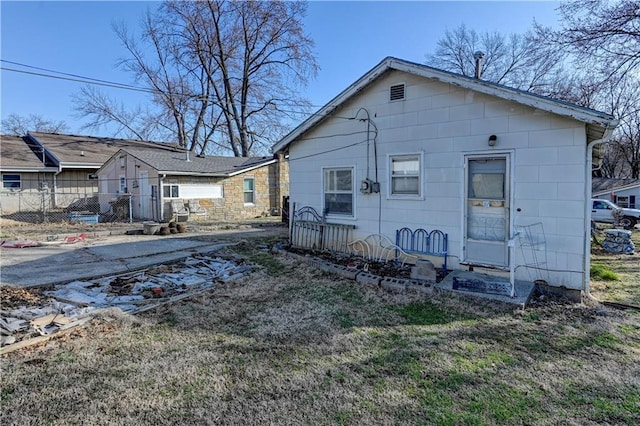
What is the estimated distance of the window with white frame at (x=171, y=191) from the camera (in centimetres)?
1557

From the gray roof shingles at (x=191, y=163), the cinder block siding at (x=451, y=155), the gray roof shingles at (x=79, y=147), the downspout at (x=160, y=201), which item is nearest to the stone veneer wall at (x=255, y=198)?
the gray roof shingles at (x=191, y=163)

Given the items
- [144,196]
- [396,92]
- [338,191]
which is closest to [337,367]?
[338,191]

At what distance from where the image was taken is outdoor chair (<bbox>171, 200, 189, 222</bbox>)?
15466 mm

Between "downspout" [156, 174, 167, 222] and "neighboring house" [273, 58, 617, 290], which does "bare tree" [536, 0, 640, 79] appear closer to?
"neighboring house" [273, 58, 617, 290]

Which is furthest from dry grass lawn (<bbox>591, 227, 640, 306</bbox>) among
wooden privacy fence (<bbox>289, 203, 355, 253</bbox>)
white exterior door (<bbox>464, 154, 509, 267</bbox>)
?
wooden privacy fence (<bbox>289, 203, 355, 253</bbox>)

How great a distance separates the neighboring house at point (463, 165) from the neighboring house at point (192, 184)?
9.52m

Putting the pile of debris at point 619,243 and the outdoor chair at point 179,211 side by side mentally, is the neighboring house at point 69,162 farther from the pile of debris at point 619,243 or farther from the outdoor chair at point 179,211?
the pile of debris at point 619,243

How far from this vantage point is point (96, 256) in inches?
323

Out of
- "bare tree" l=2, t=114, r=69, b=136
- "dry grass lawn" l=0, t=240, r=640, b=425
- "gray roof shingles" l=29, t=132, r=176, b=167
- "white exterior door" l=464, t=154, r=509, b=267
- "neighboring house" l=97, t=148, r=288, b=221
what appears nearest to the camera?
"dry grass lawn" l=0, t=240, r=640, b=425

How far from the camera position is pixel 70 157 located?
65.8ft

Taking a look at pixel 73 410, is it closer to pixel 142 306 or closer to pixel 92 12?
pixel 142 306

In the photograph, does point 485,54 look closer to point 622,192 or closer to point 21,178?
point 622,192

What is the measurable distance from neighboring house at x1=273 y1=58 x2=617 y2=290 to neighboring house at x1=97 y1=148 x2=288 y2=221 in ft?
31.2

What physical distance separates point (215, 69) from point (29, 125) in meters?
22.7
